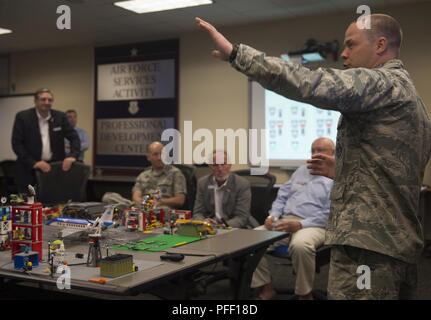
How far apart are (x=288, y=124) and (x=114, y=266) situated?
4.45m

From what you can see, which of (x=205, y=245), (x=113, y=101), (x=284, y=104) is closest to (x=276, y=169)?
(x=284, y=104)

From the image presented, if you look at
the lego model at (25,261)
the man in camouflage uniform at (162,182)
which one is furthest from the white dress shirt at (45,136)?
the lego model at (25,261)

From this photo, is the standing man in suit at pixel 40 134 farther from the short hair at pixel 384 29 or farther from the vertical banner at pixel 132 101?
the short hair at pixel 384 29

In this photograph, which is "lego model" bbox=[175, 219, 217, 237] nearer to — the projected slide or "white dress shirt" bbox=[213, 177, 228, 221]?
"white dress shirt" bbox=[213, 177, 228, 221]

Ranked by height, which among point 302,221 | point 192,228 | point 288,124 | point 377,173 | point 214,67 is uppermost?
point 214,67

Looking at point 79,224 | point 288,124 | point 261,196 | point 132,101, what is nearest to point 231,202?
point 261,196

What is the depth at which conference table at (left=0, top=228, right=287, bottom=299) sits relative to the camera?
1472mm

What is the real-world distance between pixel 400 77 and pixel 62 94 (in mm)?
6801

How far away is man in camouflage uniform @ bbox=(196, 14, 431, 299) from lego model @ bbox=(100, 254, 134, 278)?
649 millimetres

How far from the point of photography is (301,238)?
303 centimetres

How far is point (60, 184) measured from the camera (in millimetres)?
3639

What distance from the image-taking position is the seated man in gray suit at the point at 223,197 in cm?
351

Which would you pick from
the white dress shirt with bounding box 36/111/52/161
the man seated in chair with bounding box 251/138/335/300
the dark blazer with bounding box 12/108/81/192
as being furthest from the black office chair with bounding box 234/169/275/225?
the white dress shirt with bounding box 36/111/52/161

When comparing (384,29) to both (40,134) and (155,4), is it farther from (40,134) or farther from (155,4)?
(155,4)
